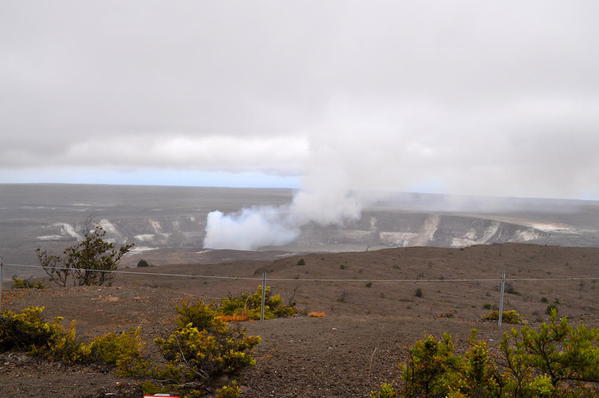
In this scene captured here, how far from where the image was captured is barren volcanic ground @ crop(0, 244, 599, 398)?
5421 millimetres

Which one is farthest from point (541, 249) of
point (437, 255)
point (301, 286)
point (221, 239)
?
point (221, 239)

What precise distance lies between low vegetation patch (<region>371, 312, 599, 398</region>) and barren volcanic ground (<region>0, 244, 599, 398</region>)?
1133 mm

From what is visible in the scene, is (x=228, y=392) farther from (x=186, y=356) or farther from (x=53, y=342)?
(x=53, y=342)

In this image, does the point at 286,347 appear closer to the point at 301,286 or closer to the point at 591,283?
the point at 301,286

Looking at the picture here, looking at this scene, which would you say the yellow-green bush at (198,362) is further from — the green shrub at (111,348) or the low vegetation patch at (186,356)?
the green shrub at (111,348)

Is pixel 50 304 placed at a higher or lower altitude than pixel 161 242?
higher

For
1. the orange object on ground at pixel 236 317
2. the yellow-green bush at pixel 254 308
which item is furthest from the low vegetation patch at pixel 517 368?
the yellow-green bush at pixel 254 308

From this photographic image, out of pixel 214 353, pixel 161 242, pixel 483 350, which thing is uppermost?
pixel 483 350

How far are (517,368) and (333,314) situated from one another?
10005mm

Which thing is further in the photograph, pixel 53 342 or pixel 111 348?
pixel 53 342

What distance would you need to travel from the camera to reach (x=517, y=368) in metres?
3.82

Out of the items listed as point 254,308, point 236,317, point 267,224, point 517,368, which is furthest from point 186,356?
point 267,224

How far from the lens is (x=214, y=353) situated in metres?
4.78

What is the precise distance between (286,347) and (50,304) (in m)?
6.92
